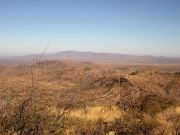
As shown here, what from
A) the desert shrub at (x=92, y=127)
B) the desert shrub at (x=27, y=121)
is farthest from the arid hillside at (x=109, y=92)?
the desert shrub at (x=27, y=121)

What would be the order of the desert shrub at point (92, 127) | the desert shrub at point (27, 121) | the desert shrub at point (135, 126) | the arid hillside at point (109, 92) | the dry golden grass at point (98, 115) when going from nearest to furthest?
the desert shrub at point (27, 121) < the desert shrub at point (92, 127) < the desert shrub at point (135, 126) < the arid hillside at point (109, 92) < the dry golden grass at point (98, 115)

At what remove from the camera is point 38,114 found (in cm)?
643

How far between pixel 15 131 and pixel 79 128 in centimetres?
188

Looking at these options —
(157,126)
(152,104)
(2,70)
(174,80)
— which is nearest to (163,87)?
(174,80)

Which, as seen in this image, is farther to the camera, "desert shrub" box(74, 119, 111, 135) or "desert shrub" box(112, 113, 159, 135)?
"desert shrub" box(112, 113, 159, 135)

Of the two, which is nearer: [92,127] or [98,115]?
[92,127]

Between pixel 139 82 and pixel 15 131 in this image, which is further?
pixel 139 82

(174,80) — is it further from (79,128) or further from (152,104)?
(79,128)

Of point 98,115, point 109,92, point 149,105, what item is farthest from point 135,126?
point 109,92

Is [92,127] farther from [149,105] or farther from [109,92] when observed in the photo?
[109,92]

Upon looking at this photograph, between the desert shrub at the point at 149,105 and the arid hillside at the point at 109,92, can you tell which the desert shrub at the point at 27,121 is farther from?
the desert shrub at the point at 149,105

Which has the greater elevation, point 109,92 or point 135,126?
point 135,126

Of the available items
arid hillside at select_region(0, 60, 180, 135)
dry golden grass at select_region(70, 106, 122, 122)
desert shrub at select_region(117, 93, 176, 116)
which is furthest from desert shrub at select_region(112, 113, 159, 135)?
desert shrub at select_region(117, 93, 176, 116)

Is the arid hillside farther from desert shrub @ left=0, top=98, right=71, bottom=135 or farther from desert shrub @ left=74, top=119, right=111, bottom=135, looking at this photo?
desert shrub @ left=0, top=98, right=71, bottom=135
